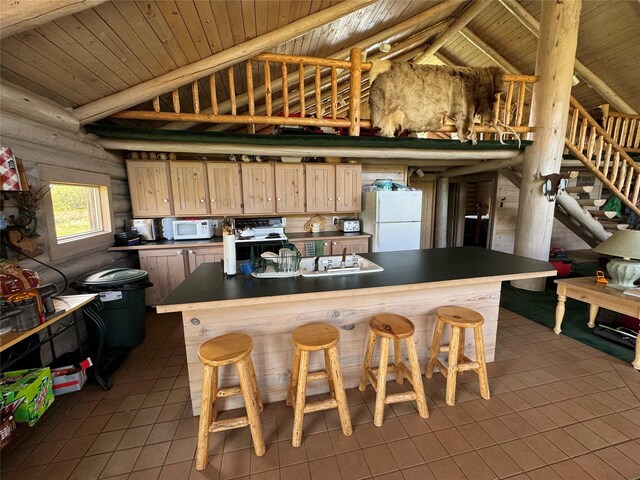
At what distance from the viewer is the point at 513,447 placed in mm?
1539

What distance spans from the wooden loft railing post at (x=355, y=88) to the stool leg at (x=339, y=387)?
8.95 ft

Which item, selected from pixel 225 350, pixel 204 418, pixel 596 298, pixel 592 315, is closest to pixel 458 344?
pixel 225 350

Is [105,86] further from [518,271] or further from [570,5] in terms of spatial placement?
[570,5]

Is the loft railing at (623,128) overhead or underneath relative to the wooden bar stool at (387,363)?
overhead

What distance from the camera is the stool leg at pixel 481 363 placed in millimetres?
1847

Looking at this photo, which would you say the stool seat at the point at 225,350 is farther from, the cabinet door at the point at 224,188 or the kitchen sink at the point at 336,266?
the cabinet door at the point at 224,188

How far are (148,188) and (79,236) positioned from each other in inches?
42.9

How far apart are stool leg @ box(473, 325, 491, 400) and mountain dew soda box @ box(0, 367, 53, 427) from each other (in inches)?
116

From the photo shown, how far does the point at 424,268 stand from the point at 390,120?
225cm

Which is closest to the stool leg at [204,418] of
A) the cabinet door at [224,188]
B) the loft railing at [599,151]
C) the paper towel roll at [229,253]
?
the paper towel roll at [229,253]

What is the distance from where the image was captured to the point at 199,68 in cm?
254

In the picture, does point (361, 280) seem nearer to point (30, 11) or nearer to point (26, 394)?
point (26, 394)

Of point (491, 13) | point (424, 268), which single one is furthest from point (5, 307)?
point (491, 13)

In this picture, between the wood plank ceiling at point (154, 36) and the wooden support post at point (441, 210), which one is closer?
the wood plank ceiling at point (154, 36)
